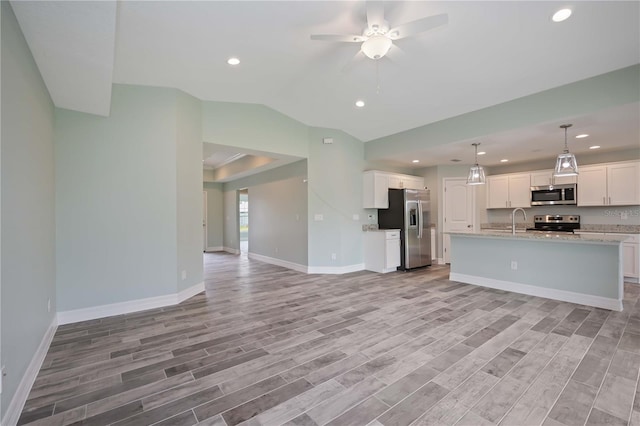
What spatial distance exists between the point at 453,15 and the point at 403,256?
4.45 meters

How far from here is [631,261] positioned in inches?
198

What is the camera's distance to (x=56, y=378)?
86.7 inches

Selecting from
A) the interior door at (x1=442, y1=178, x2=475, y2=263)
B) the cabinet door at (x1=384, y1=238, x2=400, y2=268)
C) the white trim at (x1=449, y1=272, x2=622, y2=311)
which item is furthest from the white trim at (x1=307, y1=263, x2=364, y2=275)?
the interior door at (x1=442, y1=178, x2=475, y2=263)

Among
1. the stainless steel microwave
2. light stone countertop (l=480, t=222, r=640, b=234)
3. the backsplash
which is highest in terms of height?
the stainless steel microwave

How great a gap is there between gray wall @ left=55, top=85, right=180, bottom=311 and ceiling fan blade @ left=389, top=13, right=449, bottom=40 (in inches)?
121

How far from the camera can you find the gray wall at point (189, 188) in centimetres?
406

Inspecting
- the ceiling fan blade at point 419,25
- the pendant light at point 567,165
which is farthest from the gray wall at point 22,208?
the pendant light at point 567,165

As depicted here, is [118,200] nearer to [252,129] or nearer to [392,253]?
[252,129]

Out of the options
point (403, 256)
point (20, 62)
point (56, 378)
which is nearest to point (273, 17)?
point (20, 62)

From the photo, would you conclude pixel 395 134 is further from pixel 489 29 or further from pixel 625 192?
pixel 625 192

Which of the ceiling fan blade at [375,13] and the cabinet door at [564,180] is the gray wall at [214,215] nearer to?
the ceiling fan blade at [375,13]

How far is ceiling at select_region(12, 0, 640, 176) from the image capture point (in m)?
2.45

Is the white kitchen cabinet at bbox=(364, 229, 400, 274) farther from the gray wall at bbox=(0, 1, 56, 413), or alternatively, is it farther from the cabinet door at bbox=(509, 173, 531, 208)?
the gray wall at bbox=(0, 1, 56, 413)

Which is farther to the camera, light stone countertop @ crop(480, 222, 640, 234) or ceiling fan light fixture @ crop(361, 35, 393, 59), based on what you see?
light stone countertop @ crop(480, 222, 640, 234)
